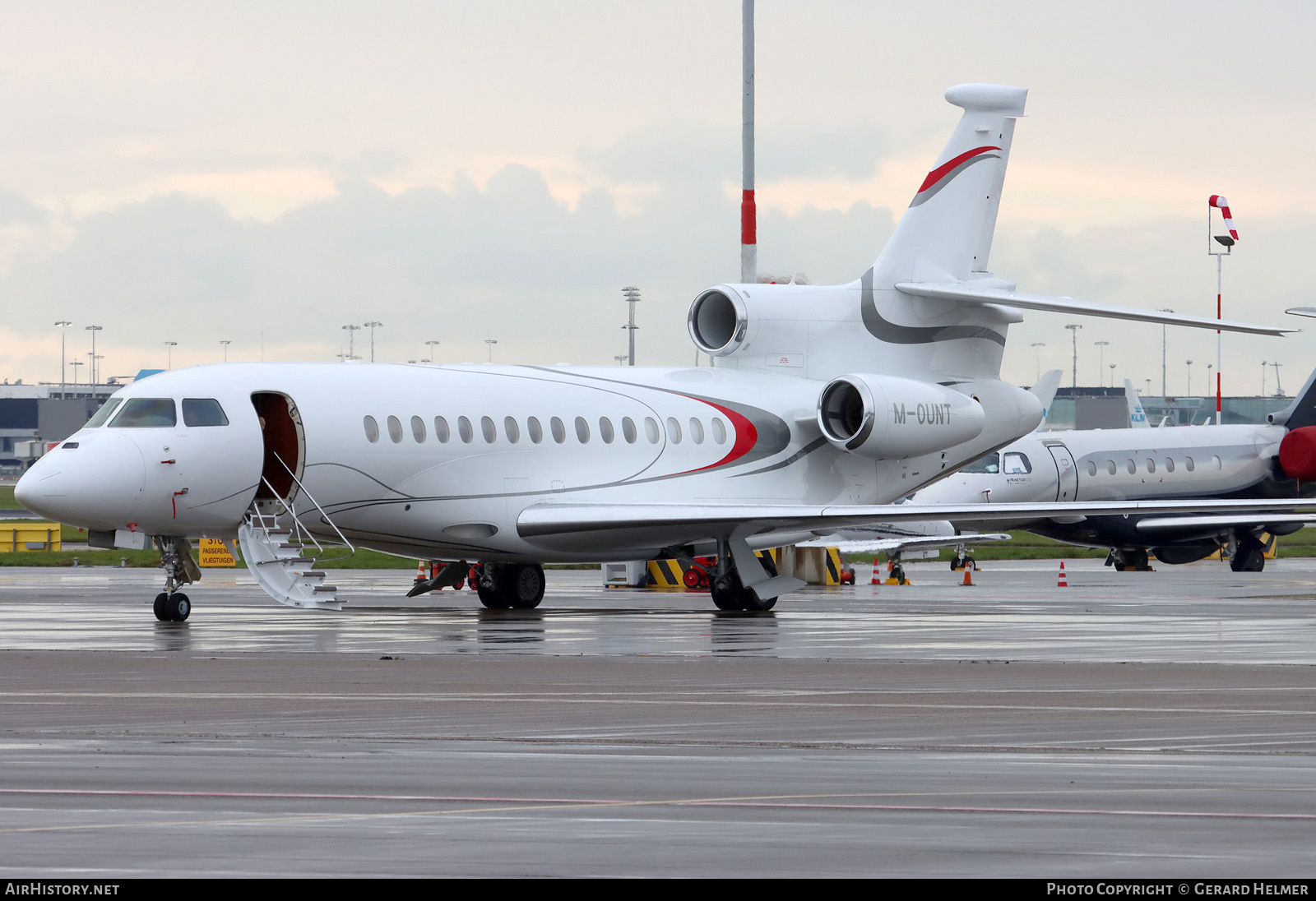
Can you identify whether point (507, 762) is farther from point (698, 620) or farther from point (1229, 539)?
point (1229, 539)

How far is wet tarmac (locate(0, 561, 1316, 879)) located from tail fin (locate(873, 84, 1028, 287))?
10.6 metres

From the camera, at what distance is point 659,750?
10.9m

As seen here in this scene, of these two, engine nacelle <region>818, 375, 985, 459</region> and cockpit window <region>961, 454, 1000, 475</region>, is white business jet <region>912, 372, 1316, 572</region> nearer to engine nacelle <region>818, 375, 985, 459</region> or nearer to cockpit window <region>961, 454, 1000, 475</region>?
cockpit window <region>961, 454, 1000, 475</region>

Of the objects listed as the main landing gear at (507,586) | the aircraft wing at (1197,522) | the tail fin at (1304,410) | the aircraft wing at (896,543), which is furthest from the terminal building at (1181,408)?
the main landing gear at (507,586)

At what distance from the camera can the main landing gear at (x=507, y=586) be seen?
28766 millimetres

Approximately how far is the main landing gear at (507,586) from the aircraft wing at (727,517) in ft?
4.91

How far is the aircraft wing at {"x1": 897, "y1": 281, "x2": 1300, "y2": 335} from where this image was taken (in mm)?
27859

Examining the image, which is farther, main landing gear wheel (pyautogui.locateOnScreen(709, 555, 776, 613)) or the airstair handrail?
main landing gear wheel (pyautogui.locateOnScreen(709, 555, 776, 613))

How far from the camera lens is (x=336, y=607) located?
79.2 ft

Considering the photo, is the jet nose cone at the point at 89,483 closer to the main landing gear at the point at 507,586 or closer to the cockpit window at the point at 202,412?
the cockpit window at the point at 202,412

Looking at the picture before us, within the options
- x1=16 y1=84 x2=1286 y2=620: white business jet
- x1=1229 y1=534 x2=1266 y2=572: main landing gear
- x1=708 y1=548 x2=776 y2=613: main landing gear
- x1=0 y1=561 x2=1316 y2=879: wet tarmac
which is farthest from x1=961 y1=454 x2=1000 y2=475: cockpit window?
x1=0 y1=561 x2=1316 y2=879: wet tarmac

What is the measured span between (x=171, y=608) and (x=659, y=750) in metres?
13.9

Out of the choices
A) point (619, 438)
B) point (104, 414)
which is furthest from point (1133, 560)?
point (104, 414)

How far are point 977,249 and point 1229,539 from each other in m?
16.0
